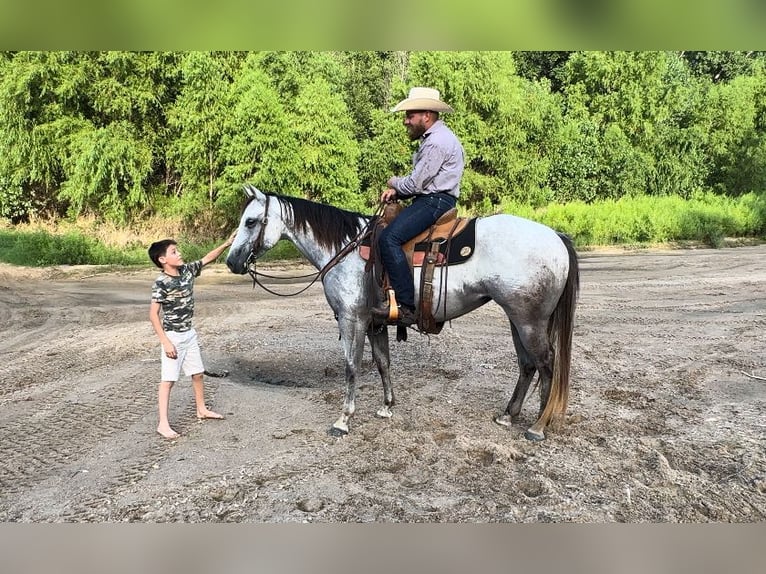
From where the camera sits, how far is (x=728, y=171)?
8.12 m

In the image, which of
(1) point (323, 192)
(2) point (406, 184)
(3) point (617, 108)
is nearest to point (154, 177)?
(1) point (323, 192)

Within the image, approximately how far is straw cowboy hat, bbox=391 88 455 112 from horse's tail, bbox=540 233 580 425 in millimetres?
1061

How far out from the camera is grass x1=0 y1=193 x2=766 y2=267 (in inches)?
265

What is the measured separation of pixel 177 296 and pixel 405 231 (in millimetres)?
1383

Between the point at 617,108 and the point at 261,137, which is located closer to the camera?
the point at 261,137

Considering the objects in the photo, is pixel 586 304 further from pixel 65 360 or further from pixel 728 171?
pixel 65 360

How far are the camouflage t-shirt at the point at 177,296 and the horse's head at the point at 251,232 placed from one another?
0.74ft

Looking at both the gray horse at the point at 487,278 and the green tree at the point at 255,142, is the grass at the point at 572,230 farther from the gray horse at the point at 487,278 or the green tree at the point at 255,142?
the gray horse at the point at 487,278

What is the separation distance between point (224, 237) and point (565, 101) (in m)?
6.74

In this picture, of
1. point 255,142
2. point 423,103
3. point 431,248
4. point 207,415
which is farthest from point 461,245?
point 255,142

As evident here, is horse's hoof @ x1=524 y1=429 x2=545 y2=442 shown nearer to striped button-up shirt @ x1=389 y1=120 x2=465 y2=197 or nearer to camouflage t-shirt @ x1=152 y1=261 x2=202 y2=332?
striped button-up shirt @ x1=389 y1=120 x2=465 y2=197

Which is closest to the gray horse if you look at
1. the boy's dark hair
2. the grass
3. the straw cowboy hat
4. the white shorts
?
the boy's dark hair

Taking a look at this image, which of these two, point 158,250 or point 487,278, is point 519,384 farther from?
point 158,250

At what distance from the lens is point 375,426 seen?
3320 mm
